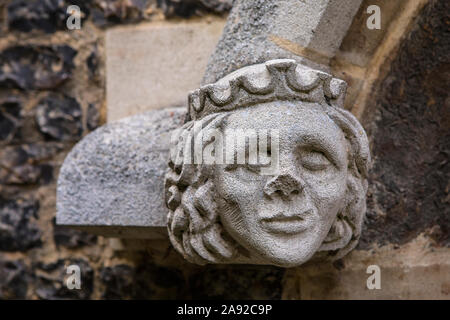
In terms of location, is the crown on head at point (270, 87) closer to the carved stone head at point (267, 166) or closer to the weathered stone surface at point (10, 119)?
the carved stone head at point (267, 166)

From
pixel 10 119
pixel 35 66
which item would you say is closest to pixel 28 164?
pixel 10 119

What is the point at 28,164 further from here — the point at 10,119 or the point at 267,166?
the point at 267,166

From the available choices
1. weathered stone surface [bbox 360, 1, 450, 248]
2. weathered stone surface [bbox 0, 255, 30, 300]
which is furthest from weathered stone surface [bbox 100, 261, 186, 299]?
weathered stone surface [bbox 360, 1, 450, 248]

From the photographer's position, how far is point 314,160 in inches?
38.7

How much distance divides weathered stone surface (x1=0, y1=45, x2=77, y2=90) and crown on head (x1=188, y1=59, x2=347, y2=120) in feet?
1.92

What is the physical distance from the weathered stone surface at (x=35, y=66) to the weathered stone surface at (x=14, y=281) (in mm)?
437

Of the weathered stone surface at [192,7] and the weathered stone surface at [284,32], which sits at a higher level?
the weathered stone surface at [192,7]

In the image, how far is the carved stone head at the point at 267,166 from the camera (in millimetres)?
962

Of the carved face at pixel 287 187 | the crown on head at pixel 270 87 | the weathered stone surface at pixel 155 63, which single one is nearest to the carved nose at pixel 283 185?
the carved face at pixel 287 187

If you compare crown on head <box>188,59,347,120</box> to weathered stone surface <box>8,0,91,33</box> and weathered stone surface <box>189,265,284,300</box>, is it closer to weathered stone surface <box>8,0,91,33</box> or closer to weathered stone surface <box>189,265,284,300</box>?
weathered stone surface <box>189,265,284,300</box>

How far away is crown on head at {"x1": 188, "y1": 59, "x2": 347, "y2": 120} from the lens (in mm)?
988

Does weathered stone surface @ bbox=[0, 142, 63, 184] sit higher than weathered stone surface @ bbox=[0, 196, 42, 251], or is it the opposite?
weathered stone surface @ bbox=[0, 142, 63, 184]

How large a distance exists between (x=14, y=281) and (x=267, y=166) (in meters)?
0.85
